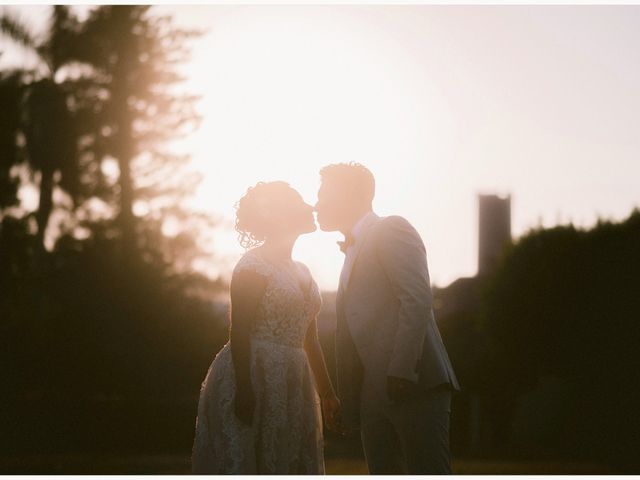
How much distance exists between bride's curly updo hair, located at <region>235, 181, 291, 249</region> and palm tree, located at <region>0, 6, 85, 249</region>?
2577 cm

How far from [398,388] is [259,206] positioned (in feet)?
5.58

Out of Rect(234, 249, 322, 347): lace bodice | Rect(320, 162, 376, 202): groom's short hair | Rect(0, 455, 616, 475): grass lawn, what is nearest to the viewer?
Rect(320, 162, 376, 202): groom's short hair

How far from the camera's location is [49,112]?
105 ft

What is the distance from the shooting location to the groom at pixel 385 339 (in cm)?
609

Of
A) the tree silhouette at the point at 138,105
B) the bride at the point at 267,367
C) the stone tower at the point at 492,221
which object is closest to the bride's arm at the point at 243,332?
the bride at the point at 267,367

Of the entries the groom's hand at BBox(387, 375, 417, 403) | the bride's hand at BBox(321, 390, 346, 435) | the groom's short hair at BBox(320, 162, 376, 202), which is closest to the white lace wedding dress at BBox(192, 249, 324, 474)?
the bride's hand at BBox(321, 390, 346, 435)

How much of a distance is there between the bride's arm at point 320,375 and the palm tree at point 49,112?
25.7 meters

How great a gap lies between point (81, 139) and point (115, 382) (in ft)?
28.4

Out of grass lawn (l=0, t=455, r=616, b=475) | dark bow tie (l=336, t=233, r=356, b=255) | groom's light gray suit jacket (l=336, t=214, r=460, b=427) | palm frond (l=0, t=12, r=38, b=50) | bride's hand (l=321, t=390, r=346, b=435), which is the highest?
palm frond (l=0, t=12, r=38, b=50)

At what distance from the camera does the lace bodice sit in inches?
268

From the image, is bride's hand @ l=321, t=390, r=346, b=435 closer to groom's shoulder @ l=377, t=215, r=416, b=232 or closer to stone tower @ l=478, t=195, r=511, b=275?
groom's shoulder @ l=377, t=215, r=416, b=232

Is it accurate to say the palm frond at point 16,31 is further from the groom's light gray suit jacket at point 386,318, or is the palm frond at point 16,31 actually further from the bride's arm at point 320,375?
the groom's light gray suit jacket at point 386,318

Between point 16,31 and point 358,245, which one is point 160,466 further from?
point 16,31

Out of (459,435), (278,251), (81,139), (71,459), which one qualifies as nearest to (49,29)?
(81,139)
